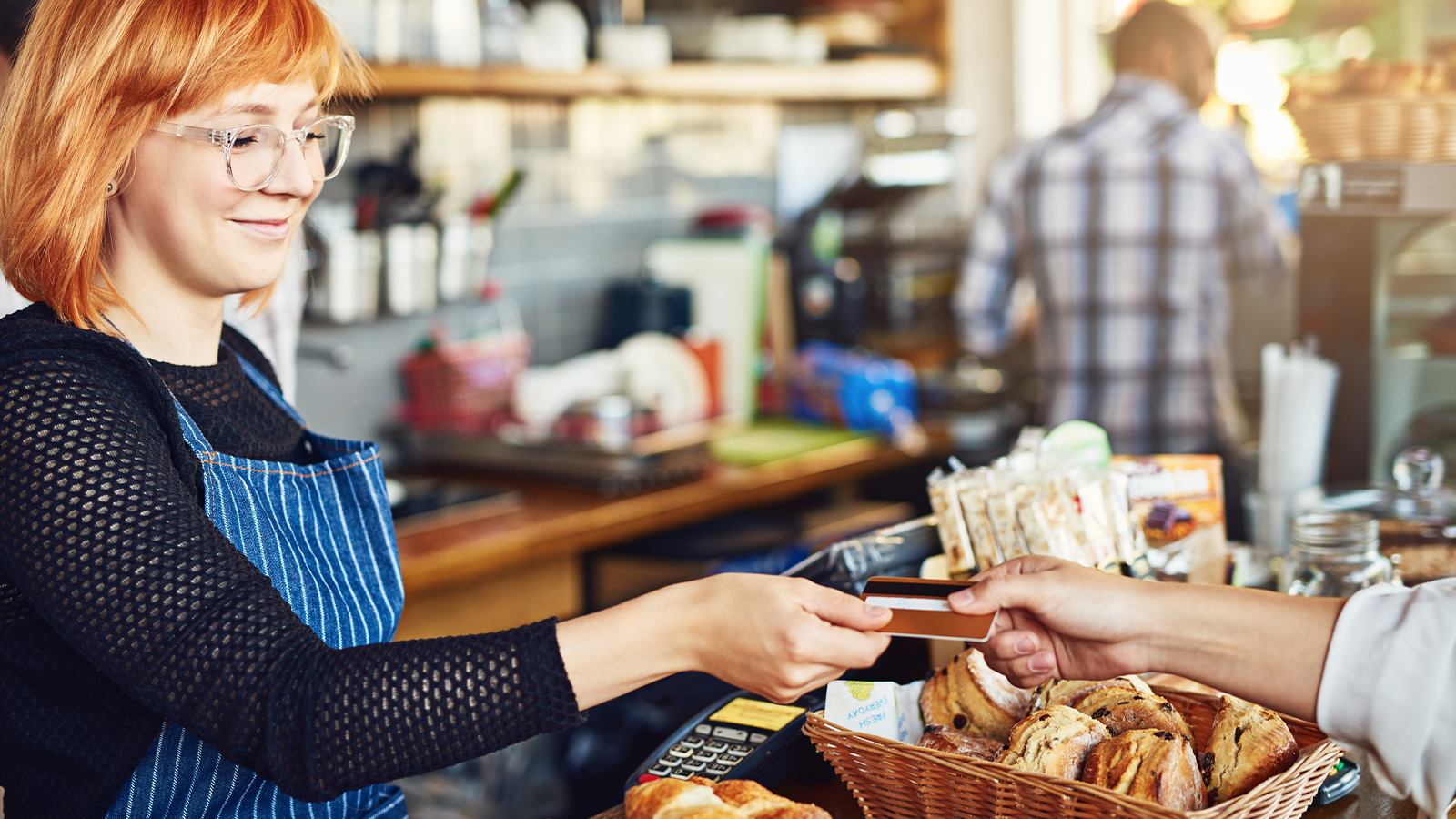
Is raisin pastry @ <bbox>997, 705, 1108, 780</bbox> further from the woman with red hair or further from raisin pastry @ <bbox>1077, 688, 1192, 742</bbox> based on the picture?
the woman with red hair

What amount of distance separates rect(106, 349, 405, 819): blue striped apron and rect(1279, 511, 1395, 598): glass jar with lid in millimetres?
1100

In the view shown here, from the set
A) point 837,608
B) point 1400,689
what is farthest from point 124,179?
point 1400,689

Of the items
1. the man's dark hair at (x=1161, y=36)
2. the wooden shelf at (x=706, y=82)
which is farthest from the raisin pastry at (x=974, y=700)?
the man's dark hair at (x=1161, y=36)

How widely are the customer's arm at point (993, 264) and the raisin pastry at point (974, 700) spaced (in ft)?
8.33

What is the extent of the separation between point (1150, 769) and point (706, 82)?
130 inches

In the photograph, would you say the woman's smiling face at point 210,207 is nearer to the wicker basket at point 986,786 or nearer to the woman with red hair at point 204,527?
the woman with red hair at point 204,527

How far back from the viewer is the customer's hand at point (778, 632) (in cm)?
118

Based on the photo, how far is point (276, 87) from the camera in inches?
56.6

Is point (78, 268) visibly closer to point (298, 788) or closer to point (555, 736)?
point (298, 788)

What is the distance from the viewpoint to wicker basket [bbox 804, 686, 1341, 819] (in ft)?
3.78

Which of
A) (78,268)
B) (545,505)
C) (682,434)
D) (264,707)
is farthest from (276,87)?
(682,434)

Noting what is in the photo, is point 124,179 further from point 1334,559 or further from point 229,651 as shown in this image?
point 1334,559

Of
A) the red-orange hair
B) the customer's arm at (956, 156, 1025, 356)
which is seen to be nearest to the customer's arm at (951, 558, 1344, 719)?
the red-orange hair

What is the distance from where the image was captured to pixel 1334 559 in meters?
1.79
